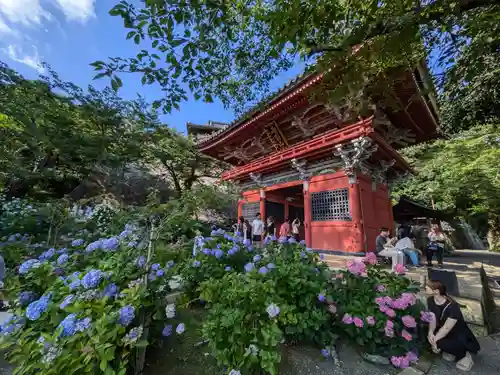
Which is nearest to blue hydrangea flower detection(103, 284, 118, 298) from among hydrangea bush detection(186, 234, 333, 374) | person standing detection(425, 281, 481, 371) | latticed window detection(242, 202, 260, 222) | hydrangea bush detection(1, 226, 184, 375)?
hydrangea bush detection(1, 226, 184, 375)

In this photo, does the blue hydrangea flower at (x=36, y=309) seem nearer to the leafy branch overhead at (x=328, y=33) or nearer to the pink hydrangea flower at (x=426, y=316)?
the leafy branch overhead at (x=328, y=33)

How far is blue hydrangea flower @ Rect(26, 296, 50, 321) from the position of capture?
4.39 feet

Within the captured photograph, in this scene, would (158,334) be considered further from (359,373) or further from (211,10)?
(211,10)

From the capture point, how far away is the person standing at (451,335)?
2.12 metres

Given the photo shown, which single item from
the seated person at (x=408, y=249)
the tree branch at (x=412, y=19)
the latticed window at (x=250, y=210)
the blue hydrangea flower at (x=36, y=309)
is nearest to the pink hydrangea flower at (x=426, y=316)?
the tree branch at (x=412, y=19)

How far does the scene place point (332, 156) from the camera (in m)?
7.21

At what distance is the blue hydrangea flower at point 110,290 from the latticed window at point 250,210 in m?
8.33

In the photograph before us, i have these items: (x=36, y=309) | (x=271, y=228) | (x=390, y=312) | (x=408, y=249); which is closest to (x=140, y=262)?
(x=36, y=309)

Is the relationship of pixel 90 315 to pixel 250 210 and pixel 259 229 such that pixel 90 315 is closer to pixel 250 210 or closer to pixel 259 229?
pixel 259 229

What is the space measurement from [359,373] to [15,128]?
10.0 meters

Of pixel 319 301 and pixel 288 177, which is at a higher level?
pixel 288 177

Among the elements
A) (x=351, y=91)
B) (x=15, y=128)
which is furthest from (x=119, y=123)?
(x=351, y=91)

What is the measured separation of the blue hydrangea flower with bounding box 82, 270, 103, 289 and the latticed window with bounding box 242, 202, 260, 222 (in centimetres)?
838

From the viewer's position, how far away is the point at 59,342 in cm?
125
